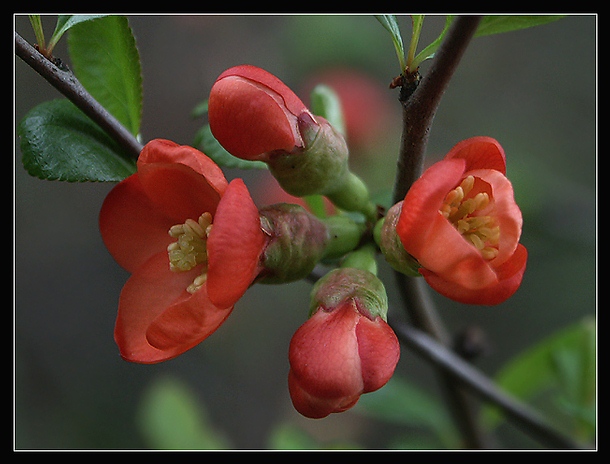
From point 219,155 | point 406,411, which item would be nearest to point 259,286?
point 406,411

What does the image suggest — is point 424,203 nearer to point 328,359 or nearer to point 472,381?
point 328,359

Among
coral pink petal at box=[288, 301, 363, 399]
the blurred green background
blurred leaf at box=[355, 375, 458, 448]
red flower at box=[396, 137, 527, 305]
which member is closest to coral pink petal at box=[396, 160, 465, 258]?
red flower at box=[396, 137, 527, 305]

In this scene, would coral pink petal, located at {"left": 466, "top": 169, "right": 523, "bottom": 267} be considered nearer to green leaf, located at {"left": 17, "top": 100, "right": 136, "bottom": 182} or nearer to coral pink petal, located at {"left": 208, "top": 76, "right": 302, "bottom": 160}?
coral pink petal, located at {"left": 208, "top": 76, "right": 302, "bottom": 160}

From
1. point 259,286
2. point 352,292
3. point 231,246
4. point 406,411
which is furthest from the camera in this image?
point 259,286

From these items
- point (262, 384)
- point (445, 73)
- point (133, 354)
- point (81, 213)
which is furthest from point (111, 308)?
point (445, 73)

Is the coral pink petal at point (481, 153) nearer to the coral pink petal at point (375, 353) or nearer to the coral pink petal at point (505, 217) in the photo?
the coral pink petal at point (505, 217)

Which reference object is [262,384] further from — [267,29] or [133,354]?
[133,354]
